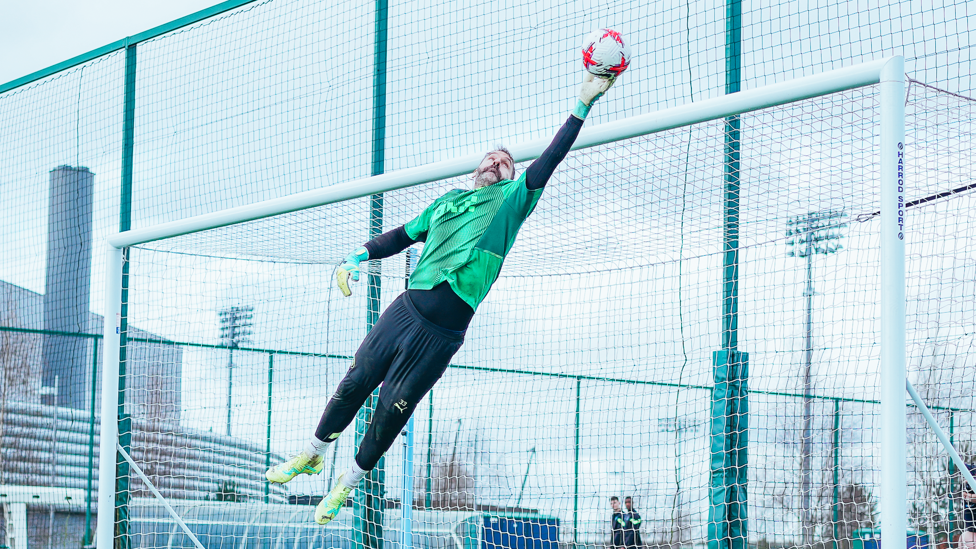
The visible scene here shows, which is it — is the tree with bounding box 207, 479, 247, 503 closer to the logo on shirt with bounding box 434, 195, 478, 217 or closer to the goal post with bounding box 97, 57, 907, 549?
the goal post with bounding box 97, 57, 907, 549

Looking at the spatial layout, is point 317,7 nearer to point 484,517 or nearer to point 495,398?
point 495,398

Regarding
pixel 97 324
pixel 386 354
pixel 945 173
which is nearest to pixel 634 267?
pixel 945 173

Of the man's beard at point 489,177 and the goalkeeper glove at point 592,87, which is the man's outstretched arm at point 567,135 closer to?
the goalkeeper glove at point 592,87

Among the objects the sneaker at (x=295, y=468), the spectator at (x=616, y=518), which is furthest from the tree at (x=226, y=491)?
the sneaker at (x=295, y=468)

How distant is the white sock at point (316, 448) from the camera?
175 inches

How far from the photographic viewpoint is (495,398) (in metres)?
8.10

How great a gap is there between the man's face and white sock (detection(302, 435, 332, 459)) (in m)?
1.51

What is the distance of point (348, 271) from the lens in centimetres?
419

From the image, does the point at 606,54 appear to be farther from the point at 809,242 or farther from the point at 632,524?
the point at 632,524

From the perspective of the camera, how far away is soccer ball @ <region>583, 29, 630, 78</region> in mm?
3752

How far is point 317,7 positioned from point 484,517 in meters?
5.26

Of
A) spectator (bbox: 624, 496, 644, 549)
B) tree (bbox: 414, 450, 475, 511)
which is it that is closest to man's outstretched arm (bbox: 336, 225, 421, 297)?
spectator (bbox: 624, 496, 644, 549)

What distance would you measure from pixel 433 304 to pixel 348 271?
435 millimetres

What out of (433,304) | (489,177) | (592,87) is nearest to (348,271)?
(433,304)
